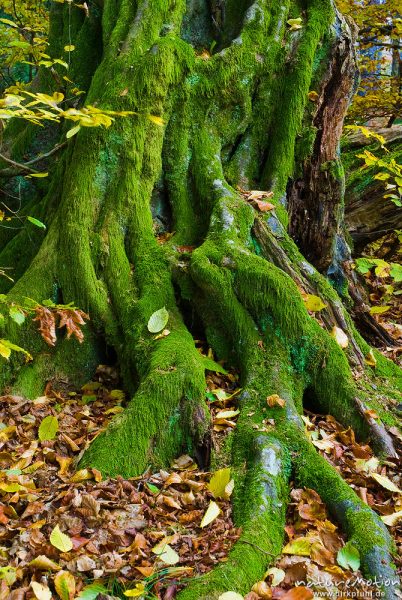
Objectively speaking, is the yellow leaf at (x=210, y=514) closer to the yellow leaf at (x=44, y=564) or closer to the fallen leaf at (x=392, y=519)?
the yellow leaf at (x=44, y=564)

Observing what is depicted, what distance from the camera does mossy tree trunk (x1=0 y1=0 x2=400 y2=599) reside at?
305 centimetres

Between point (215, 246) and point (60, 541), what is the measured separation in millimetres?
2343

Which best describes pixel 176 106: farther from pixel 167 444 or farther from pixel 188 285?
pixel 167 444

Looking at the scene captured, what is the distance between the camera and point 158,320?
12.3ft

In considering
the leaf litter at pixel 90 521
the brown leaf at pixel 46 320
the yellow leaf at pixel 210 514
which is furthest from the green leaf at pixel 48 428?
the yellow leaf at pixel 210 514

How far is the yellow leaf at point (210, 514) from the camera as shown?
104 inches

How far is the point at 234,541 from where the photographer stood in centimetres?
254

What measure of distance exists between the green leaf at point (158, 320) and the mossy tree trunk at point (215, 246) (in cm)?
7

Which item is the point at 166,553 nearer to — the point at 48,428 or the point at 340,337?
the point at 48,428

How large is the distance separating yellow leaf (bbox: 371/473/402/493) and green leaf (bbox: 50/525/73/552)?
1.73 metres

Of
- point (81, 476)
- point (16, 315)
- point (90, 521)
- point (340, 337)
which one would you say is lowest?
point (90, 521)

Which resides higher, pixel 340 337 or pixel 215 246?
pixel 215 246

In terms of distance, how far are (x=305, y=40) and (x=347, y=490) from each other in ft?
14.3

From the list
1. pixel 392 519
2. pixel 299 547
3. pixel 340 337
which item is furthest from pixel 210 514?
pixel 340 337
